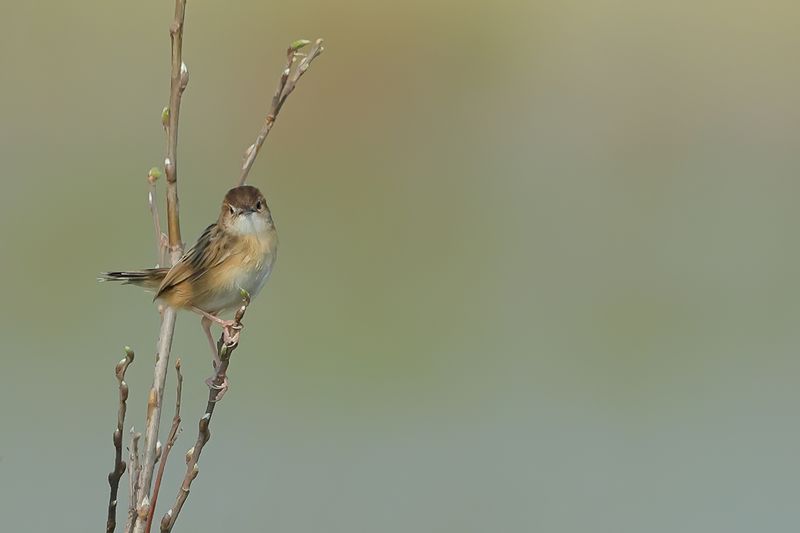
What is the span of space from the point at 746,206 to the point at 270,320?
2683 mm

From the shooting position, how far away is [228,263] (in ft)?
8.76

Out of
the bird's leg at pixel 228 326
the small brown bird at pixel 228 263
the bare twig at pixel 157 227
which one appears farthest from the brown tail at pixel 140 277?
the bare twig at pixel 157 227

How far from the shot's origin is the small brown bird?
2.63m

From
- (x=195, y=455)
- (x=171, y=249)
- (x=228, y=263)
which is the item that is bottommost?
(x=195, y=455)

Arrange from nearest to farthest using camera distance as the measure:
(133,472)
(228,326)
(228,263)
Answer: (133,472), (228,326), (228,263)

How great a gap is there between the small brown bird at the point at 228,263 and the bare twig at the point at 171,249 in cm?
57

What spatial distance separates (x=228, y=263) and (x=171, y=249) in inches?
23.9

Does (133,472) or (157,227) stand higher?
(157,227)

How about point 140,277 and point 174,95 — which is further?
point 140,277

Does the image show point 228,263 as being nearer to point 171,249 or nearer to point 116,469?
point 171,249

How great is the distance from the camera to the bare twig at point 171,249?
177 cm

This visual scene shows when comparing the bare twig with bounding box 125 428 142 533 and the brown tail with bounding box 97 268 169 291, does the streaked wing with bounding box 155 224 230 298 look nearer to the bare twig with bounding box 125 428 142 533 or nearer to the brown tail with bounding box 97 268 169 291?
the brown tail with bounding box 97 268 169 291

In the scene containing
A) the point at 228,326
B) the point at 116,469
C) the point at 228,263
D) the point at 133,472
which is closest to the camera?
the point at 116,469

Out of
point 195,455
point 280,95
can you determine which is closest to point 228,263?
point 280,95
